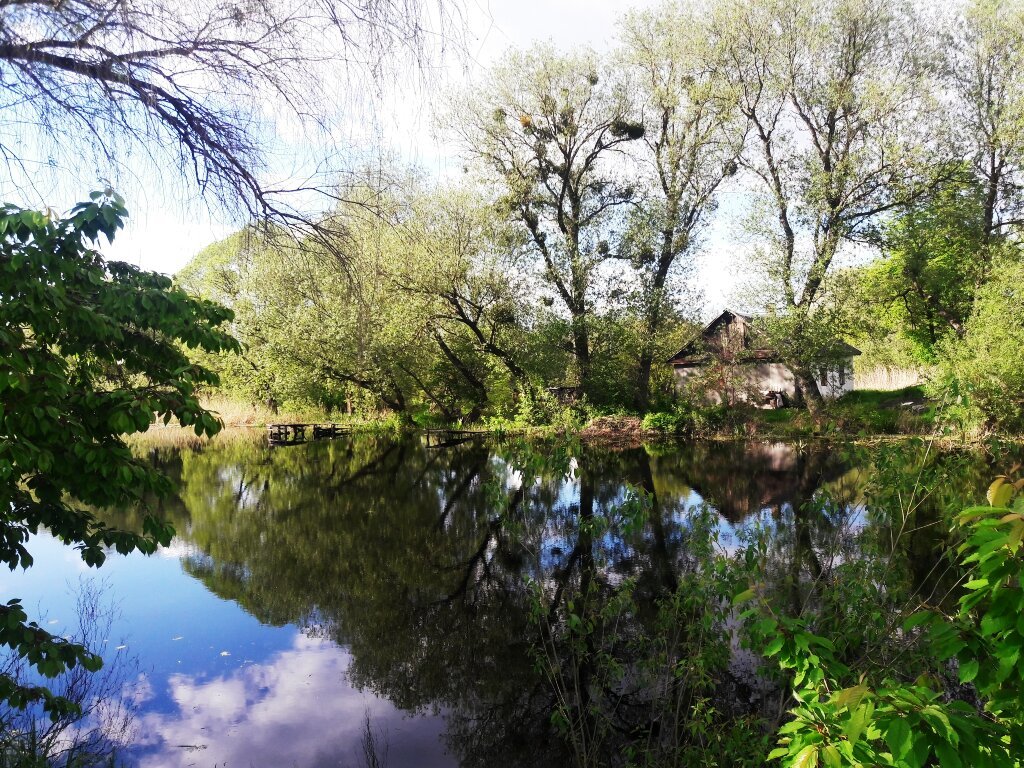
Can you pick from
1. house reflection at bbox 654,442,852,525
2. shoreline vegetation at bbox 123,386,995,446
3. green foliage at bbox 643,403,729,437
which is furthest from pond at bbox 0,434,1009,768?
green foliage at bbox 643,403,729,437

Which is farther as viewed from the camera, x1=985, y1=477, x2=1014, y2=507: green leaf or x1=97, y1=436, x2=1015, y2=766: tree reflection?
x1=97, y1=436, x2=1015, y2=766: tree reflection

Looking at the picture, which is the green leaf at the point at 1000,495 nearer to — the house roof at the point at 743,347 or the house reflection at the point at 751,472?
the house reflection at the point at 751,472

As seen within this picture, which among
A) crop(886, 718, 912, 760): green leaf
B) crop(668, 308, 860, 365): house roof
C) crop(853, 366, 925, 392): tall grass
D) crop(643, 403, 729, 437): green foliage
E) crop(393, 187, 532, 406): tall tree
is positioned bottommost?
crop(886, 718, 912, 760): green leaf

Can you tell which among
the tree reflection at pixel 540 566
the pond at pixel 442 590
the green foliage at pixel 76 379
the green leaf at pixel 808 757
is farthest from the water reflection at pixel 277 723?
the green leaf at pixel 808 757

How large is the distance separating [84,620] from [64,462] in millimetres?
8322

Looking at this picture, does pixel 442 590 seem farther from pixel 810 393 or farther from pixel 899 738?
pixel 810 393

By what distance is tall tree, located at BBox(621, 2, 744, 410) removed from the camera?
29.6m

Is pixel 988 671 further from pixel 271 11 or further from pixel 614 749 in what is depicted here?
pixel 614 749

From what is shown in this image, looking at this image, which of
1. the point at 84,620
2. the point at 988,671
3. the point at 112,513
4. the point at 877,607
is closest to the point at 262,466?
the point at 112,513

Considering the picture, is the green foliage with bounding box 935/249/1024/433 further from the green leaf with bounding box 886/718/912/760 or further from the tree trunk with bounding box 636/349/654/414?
the green leaf with bounding box 886/718/912/760

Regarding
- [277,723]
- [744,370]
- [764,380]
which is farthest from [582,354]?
[277,723]

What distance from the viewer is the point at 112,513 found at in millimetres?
15461

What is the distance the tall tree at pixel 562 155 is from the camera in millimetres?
29891

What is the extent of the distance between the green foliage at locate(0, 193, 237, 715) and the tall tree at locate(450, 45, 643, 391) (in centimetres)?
2729
